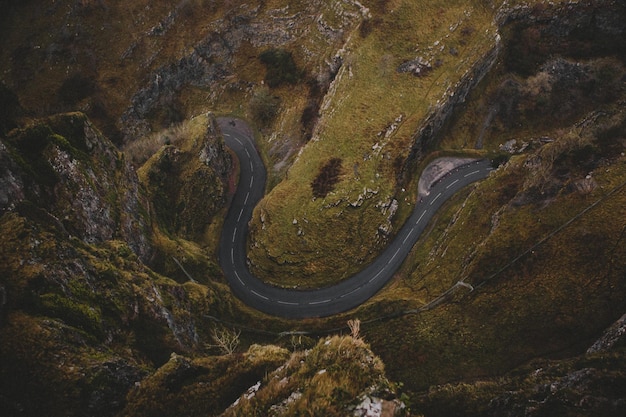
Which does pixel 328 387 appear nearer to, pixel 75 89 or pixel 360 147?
pixel 360 147

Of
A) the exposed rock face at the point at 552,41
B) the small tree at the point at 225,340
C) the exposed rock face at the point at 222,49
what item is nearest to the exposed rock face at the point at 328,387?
the small tree at the point at 225,340

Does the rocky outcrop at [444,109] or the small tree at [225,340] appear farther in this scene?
the rocky outcrop at [444,109]

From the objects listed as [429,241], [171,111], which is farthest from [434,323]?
[171,111]

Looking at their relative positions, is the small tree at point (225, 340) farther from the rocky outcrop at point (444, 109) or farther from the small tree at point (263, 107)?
the small tree at point (263, 107)

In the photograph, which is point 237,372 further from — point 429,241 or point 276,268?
point 429,241

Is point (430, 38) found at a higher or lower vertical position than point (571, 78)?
higher

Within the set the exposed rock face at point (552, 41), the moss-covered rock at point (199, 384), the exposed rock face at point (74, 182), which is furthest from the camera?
the exposed rock face at point (552, 41)
